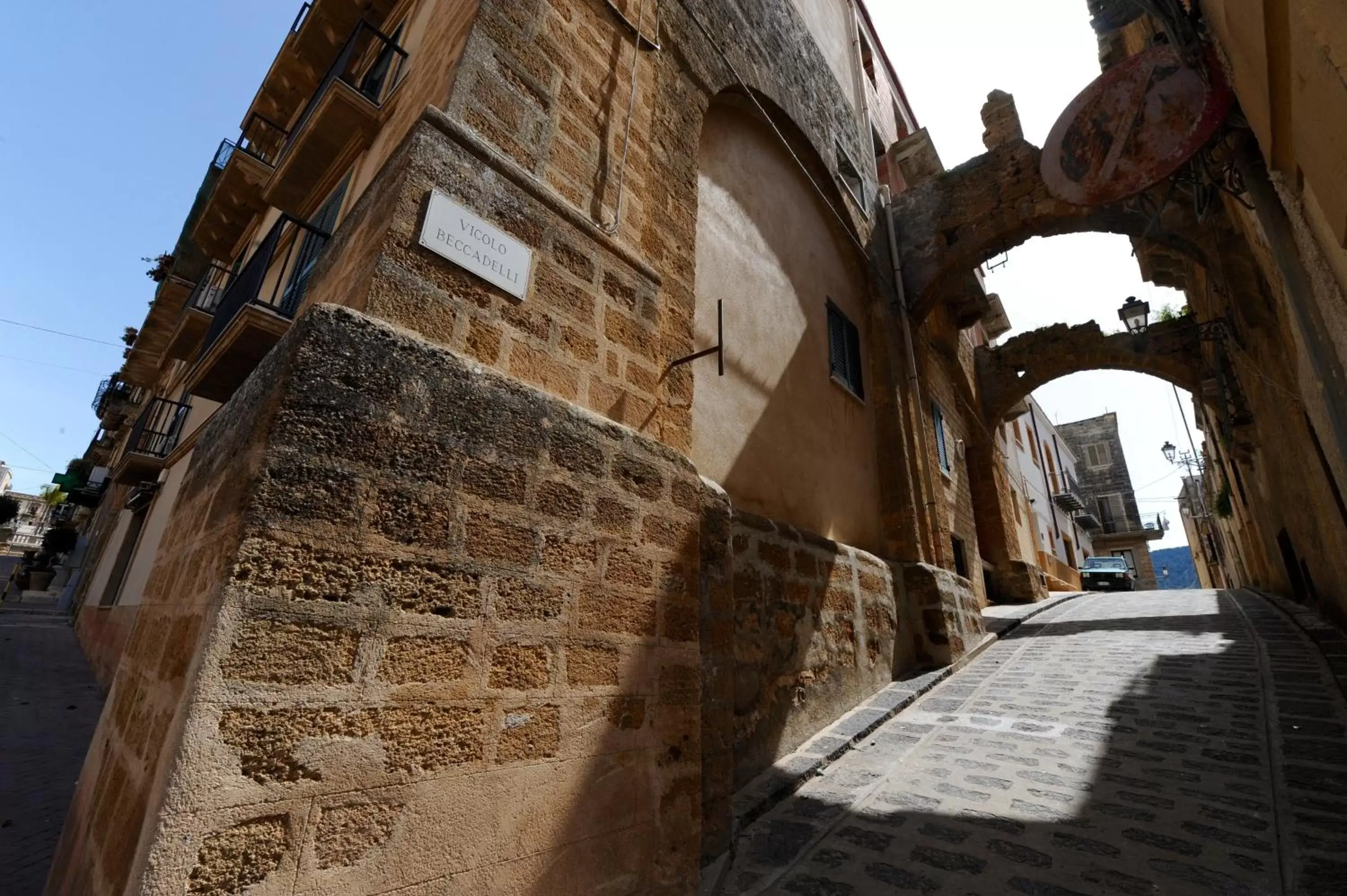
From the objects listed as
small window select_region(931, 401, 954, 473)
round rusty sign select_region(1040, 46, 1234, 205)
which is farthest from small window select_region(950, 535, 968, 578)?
round rusty sign select_region(1040, 46, 1234, 205)

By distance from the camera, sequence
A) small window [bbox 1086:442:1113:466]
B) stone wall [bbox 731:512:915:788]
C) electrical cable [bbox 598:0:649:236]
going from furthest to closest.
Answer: small window [bbox 1086:442:1113:466] → stone wall [bbox 731:512:915:788] → electrical cable [bbox 598:0:649:236]

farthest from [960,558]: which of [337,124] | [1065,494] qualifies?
[1065,494]

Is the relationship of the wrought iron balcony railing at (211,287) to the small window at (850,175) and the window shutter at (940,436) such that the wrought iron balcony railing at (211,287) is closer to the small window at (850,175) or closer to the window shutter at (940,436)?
the small window at (850,175)

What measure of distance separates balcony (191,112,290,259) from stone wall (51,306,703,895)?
318 inches

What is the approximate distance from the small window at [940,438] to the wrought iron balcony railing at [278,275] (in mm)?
7424

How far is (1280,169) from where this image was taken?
242 centimetres

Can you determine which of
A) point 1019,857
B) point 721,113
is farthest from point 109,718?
point 721,113

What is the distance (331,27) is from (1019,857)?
10169mm

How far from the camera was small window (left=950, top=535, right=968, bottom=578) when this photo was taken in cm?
856

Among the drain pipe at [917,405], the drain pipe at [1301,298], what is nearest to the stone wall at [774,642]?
the drain pipe at [917,405]

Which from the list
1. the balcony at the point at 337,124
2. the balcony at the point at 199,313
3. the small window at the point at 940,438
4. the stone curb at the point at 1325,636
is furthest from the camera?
the small window at the point at 940,438

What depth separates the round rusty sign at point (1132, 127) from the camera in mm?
3770

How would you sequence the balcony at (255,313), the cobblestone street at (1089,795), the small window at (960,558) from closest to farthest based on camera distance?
1. the cobblestone street at (1089,795)
2. the balcony at (255,313)
3. the small window at (960,558)

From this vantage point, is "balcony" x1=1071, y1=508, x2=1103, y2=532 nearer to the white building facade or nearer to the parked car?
the white building facade
